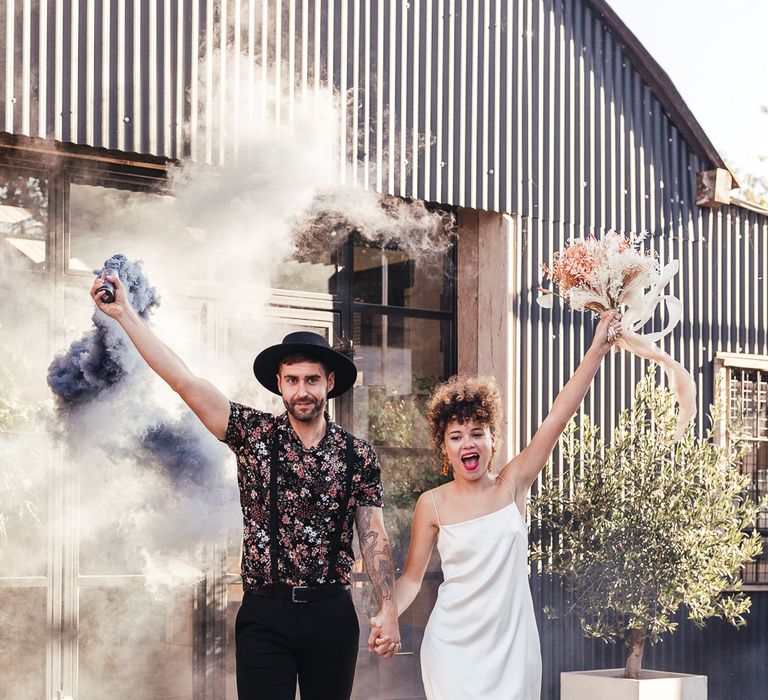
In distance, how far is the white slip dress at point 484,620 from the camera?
470cm

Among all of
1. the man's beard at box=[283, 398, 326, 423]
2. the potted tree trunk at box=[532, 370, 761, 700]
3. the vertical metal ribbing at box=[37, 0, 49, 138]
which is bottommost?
the potted tree trunk at box=[532, 370, 761, 700]

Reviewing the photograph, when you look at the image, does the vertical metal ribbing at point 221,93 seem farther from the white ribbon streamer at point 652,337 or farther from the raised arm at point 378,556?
the raised arm at point 378,556

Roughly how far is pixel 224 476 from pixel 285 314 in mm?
1357

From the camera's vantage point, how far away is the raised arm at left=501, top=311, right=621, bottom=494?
15.9ft

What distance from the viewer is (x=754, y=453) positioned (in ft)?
34.9

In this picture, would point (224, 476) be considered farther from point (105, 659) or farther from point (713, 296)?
point (713, 296)

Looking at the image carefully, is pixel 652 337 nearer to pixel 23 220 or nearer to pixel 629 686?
pixel 23 220

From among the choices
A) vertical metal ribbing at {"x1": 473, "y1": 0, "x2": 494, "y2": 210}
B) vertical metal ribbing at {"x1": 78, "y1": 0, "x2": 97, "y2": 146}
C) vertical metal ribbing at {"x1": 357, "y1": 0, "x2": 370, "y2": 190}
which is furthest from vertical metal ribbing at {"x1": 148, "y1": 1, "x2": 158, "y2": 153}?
vertical metal ribbing at {"x1": 473, "y1": 0, "x2": 494, "y2": 210}

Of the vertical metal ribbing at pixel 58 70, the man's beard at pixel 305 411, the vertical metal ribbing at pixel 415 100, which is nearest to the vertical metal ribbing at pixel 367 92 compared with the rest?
the vertical metal ribbing at pixel 415 100

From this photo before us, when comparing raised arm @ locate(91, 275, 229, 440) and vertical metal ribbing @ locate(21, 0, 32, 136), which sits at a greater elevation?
vertical metal ribbing @ locate(21, 0, 32, 136)

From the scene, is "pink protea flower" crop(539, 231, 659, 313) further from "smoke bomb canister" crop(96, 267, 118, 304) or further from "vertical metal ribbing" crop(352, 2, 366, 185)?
"vertical metal ribbing" crop(352, 2, 366, 185)

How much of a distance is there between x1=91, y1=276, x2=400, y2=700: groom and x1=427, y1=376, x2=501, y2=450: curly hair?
13.0 inches

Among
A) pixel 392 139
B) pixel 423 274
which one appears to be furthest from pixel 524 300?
Answer: pixel 392 139

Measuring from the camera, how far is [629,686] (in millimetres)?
8539
